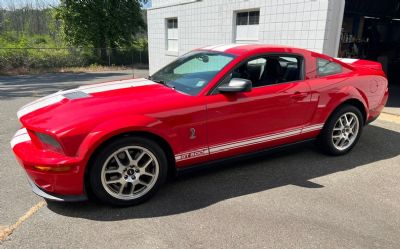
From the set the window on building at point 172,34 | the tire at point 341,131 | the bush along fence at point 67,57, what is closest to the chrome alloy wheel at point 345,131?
the tire at point 341,131

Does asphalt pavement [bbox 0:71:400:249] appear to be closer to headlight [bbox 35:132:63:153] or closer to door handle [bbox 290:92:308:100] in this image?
headlight [bbox 35:132:63:153]

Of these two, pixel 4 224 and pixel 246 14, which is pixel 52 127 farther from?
pixel 246 14

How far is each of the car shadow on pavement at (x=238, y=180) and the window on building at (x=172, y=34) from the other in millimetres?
10182

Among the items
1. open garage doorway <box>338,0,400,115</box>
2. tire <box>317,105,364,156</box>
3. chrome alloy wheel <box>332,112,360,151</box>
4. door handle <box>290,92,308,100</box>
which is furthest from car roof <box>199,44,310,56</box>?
open garage doorway <box>338,0,400,115</box>

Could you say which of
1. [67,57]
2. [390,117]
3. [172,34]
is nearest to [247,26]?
[390,117]

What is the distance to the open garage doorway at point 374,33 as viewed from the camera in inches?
453

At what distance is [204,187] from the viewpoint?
348cm

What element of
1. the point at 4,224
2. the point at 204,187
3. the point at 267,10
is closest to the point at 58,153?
the point at 4,224

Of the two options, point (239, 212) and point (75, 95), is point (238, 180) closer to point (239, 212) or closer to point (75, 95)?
point (239, 212)

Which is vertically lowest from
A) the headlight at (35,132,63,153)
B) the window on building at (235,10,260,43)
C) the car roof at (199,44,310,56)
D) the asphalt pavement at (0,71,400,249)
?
the asphalt pavement at (0,71,400,249)

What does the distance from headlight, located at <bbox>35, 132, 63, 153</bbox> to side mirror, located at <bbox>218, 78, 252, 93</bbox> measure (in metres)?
1.66

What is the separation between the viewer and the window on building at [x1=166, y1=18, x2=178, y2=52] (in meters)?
13.5

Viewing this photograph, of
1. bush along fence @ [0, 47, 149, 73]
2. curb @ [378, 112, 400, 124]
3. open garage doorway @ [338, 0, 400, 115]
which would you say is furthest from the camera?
bush along fence @ [0, 47, 149, 73]

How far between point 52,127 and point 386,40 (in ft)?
48.6
